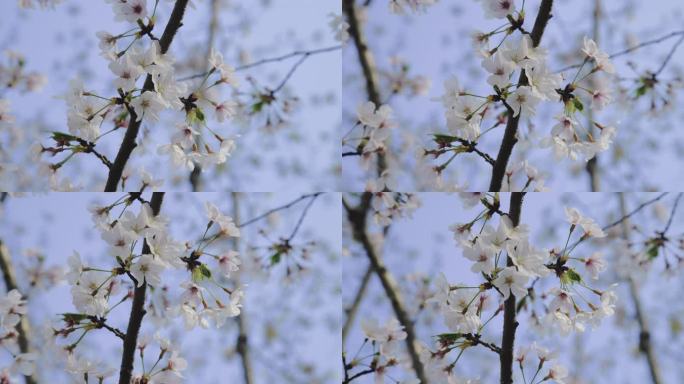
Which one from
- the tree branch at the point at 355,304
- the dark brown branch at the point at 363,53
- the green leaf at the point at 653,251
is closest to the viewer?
the green leaf at the point at 653,251

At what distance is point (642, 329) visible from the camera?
14.6 feet

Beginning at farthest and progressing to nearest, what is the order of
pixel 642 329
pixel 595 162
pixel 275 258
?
pixel 595 162, pixel 642 329, pixel 275 258

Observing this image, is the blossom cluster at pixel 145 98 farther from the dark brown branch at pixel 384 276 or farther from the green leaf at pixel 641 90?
the green leaf at pixel 641 90

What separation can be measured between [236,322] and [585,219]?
11.2 ft

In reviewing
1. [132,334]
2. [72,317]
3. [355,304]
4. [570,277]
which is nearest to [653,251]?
[570,277]

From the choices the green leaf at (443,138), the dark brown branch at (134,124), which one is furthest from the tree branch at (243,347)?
the green leaf at (443,138)

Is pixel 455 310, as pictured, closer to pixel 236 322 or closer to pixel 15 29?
pixel 236 322

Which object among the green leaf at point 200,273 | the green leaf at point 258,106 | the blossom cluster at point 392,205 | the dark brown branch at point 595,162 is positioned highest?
the dark brown branch at point 595,162

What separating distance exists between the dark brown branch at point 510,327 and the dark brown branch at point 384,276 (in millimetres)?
1128

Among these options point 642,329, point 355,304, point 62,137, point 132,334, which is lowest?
point 132,334

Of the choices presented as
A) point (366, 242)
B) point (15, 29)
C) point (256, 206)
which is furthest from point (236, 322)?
point (15, 29)

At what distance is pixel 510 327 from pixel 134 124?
3.87 feet

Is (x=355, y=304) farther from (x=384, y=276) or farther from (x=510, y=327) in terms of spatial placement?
(x=510, y=327)

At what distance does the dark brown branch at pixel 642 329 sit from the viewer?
4.13 meters
